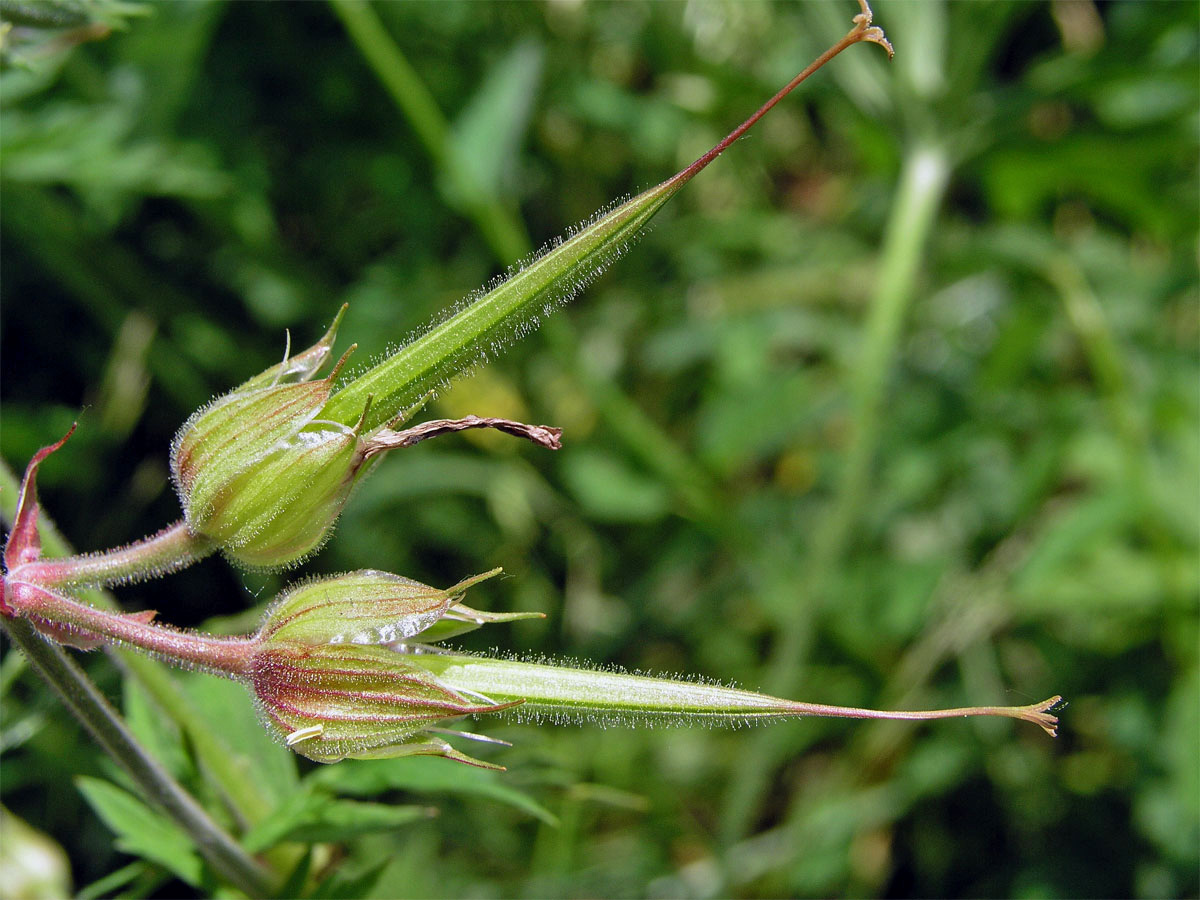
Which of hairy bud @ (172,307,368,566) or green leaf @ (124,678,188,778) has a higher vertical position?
hairy bud @ (172,307,368,566)

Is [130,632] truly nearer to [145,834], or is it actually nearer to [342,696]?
[342,696]

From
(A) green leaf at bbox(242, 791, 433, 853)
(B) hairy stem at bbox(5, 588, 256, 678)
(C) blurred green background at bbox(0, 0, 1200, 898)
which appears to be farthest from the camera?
(C) blurred green background at bbox(0, 0, 1200, 898)

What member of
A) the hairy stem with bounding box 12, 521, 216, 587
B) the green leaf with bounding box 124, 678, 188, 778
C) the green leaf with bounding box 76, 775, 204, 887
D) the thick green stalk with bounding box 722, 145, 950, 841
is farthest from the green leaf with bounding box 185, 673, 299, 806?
Result: the thick green stalk with bounding box 722, 145, 950, 841

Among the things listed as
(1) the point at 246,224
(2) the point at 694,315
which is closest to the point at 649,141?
(2) the point at 694,315

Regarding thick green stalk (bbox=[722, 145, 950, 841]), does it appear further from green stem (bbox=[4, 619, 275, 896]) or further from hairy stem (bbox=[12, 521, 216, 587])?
hairy stem (bbox=[12, 521, 216, 587])

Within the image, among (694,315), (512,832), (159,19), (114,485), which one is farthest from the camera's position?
(694,315)

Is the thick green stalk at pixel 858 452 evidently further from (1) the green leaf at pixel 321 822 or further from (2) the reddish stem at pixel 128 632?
(2) the reddish stem at pixel 128 632

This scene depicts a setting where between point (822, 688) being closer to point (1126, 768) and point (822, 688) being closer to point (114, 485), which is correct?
point (1126, 768)
